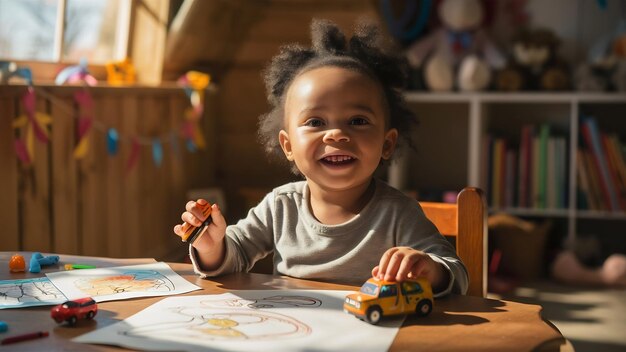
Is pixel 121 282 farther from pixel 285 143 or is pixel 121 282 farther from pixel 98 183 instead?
pixel 98 183

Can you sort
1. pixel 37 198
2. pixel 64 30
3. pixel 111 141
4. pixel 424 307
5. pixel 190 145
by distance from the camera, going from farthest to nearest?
pixel 190 145 < pixel 64 30 < pixel 111 141 < pixel 37 198 < pixel 424 307

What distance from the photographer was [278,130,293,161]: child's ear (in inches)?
51.1

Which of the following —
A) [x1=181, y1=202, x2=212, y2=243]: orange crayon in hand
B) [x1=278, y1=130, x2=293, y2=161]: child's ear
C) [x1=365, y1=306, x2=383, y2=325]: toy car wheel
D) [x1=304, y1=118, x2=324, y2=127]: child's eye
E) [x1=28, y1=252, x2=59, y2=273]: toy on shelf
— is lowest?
[x1=365, y1=306, x2=383, y2=325]: toy car wheel

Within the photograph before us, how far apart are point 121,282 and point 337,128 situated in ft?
1.23

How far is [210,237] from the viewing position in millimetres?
1117

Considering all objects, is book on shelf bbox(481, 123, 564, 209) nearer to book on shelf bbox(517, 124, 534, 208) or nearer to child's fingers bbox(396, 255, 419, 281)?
book on shelf bbox(517, 124, 534, 208)

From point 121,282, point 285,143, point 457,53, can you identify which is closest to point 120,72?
point 457,53

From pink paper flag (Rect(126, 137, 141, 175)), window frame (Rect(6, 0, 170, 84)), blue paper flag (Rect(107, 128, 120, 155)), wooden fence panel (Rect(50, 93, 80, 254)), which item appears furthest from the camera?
window frame (Rect(6, 0, 170, 84))

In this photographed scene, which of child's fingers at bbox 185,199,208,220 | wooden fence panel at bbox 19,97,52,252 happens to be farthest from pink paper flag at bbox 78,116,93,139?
child's fingers at bbox 185,199,208,220

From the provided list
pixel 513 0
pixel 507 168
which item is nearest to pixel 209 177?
pixel 507 168

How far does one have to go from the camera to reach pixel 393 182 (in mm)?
3434

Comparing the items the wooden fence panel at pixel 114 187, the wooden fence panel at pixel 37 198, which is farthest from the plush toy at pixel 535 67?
the wooden fence panel at pixel 37 198

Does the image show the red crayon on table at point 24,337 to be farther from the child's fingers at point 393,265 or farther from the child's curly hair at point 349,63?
the child's curly hair at point 349,63

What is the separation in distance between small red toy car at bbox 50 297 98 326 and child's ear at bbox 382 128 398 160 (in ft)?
1.95
